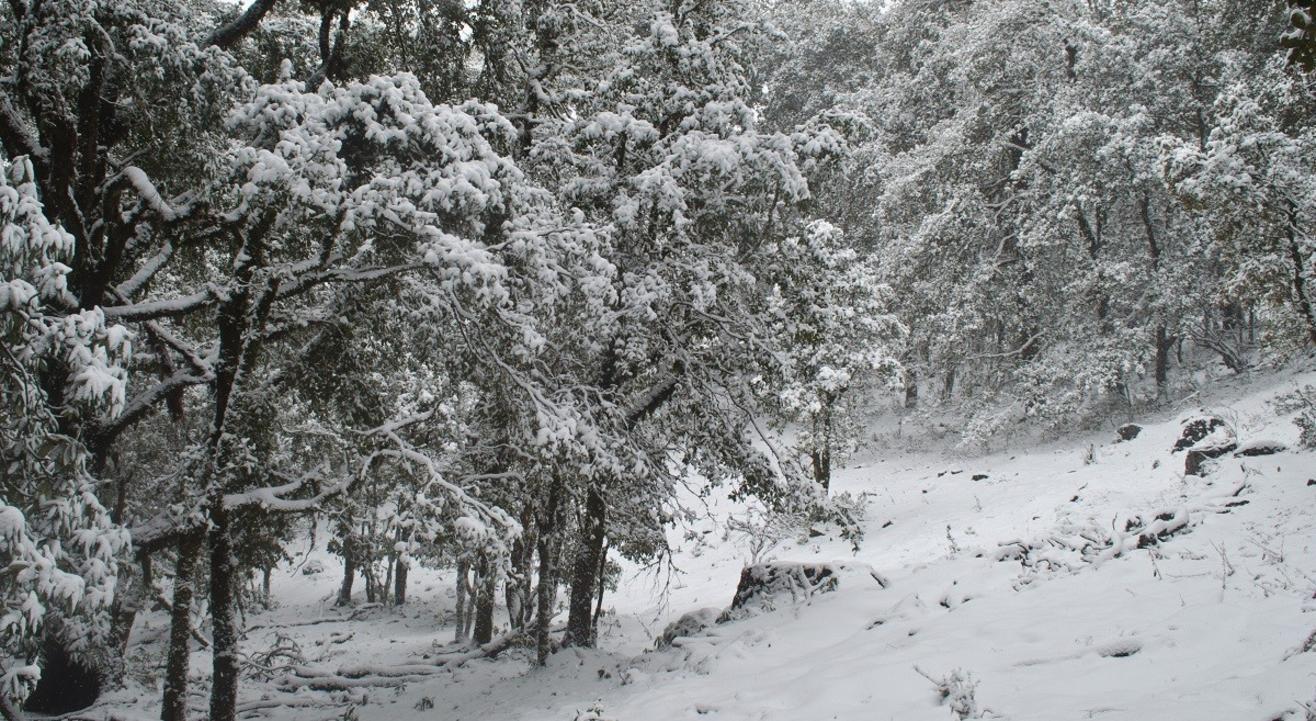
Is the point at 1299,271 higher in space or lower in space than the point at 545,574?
higher

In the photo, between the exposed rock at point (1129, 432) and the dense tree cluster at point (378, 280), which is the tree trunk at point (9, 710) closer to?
the dense tree cluster at point (378, 280)

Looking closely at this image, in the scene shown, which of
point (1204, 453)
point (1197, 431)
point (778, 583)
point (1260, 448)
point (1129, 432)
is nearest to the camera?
point (1260, 448)

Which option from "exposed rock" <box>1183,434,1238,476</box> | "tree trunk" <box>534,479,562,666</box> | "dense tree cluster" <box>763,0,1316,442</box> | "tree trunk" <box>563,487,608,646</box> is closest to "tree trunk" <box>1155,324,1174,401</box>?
"dense tree cluster" <box>763,0,1316,442</box>

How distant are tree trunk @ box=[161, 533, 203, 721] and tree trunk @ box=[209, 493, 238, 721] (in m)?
0.22

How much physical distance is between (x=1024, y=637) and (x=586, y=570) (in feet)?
21.5

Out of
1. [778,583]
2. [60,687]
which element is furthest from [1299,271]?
[60,687]

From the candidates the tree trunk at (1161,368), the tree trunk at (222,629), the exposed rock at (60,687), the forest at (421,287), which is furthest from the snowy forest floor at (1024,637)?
the tree trunk at (1161,368)

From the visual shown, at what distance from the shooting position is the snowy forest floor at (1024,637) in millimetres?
4809

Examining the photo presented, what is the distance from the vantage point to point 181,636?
24.2ft

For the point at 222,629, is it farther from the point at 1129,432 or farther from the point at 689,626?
the point at 1129,432

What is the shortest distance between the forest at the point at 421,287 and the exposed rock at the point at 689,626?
3.36 ft

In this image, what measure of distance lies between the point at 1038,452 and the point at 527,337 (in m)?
17.5

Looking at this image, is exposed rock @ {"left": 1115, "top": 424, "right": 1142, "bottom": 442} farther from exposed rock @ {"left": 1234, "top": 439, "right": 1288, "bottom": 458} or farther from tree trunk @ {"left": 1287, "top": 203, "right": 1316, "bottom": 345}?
exposed rock @ {"left": 1234, "top": 439, "right": 1288, "bottom": 458}

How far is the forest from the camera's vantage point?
19.3 feet
